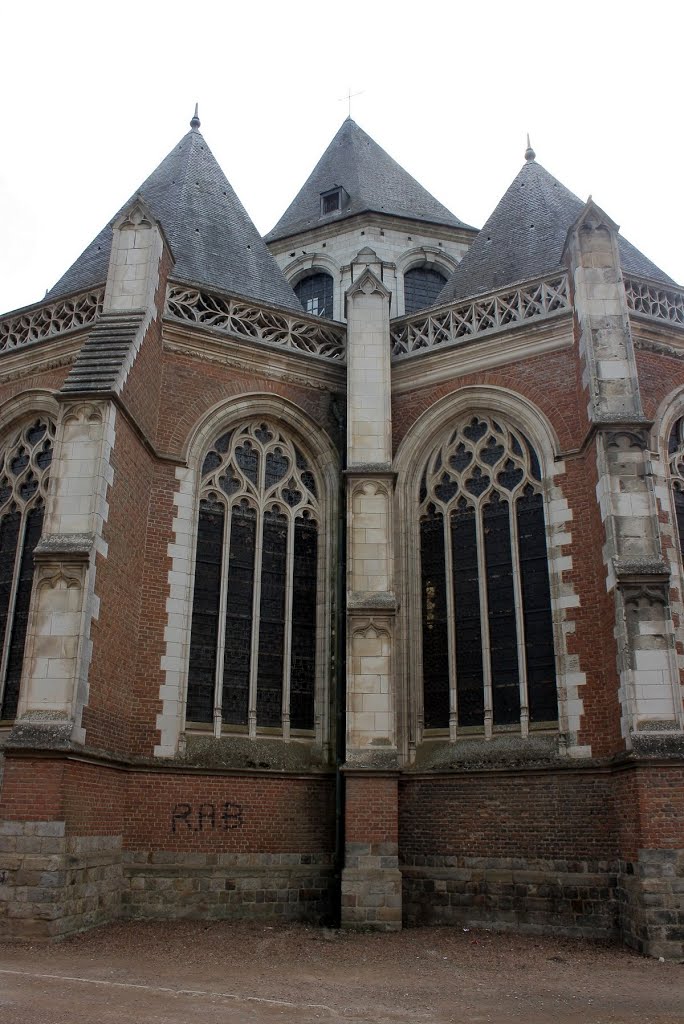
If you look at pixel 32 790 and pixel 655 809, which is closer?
pixel 32 790

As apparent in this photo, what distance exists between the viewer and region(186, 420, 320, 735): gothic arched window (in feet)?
45.0

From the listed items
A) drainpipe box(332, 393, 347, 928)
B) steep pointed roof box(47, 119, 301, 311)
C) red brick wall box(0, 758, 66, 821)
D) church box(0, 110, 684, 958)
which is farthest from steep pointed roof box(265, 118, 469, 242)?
red brick wall box(0, 758, 66, 821)

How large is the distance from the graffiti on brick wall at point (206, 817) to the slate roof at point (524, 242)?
9730mm

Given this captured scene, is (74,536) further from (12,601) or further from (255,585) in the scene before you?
(255,585)

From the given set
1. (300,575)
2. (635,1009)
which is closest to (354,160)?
(300,575)

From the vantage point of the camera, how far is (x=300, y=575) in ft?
48.7

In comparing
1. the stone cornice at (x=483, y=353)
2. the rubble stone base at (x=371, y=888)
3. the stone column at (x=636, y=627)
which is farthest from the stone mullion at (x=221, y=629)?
the stone column at (x=636, y=627)

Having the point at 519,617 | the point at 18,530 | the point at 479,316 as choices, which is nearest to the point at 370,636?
the point at 519,617

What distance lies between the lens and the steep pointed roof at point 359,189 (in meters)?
24.7

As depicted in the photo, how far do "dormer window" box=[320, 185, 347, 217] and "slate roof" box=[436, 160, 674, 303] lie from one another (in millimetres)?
6962

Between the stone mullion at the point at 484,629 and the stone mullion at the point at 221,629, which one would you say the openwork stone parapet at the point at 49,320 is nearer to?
the stone mullion at the point at 221,629

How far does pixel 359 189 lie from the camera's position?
25.3 meters

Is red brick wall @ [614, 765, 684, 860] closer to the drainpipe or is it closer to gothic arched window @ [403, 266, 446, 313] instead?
the drainpipe

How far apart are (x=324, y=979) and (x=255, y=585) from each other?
22.1 ft
